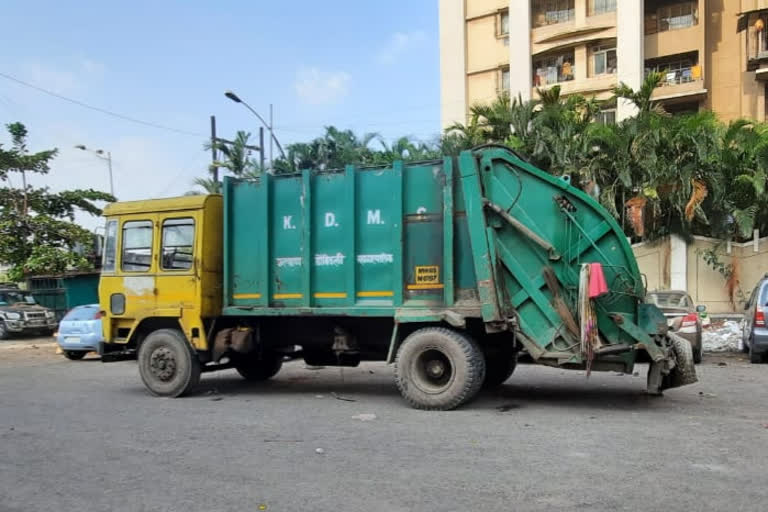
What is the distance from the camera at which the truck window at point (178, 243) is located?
9.30 meters

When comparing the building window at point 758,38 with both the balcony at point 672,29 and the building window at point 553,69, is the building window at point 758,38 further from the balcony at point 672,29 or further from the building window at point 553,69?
the building window at point 553,69

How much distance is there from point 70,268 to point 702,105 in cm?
2911

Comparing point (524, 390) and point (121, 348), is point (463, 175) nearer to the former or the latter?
point (524, 390)

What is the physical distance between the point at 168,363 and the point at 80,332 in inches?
290

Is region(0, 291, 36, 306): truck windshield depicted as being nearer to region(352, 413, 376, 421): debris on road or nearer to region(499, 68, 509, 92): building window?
region(352, 413, 376, 421): debris on road

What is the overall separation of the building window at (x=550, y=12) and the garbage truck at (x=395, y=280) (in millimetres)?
29082

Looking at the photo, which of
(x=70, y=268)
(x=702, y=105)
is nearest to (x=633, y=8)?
(x=702, y=105)

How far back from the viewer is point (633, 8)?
31422 mm

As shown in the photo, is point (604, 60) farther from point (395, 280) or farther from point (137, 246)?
point (137, 246)

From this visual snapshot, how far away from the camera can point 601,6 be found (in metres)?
32.6

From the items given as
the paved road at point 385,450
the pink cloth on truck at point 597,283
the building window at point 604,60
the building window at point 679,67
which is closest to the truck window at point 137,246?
the paved road at point 385,450

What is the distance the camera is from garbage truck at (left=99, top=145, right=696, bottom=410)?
755 cm

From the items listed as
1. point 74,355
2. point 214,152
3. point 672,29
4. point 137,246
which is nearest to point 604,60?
point 672,29

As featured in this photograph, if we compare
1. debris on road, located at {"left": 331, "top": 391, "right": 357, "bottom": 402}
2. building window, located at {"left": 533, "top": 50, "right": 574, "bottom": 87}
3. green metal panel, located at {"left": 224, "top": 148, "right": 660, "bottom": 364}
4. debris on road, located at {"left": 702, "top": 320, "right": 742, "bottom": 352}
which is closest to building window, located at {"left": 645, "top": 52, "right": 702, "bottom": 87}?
building window, located at {"left": 533, "top": 50, "right": 574, "bottom": 87}
